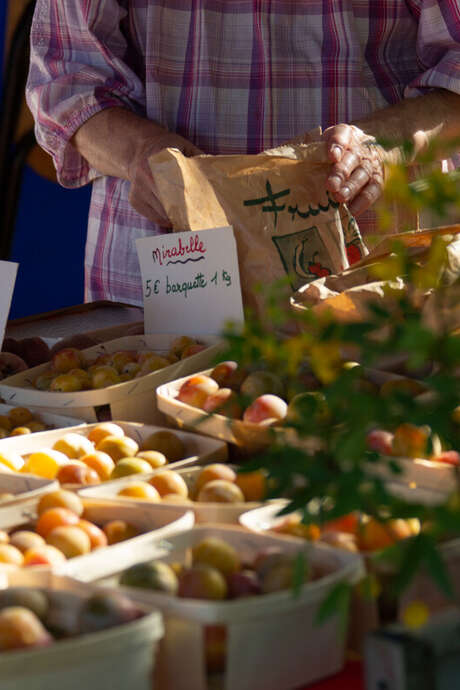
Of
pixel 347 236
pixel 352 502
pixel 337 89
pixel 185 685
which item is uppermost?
pixel 337 89

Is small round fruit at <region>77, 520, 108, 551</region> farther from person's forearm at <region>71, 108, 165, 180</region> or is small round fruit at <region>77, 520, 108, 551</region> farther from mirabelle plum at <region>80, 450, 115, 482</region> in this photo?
person's forearm at <region>71, 108, 165, 180</region>

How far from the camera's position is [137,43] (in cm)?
224

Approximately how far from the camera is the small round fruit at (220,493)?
985 millimetres

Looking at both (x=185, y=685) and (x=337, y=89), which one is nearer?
(x=185, y=685)

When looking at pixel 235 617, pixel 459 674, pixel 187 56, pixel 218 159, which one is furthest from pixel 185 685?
pixel 187 56

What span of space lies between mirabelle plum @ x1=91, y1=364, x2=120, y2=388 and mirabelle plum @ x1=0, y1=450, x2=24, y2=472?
0.96 ft

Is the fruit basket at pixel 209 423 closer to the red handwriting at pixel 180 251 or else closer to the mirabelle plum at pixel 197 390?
the mirabelle plum at pixel 197 390

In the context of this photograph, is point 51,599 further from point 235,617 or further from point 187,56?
point 187,56

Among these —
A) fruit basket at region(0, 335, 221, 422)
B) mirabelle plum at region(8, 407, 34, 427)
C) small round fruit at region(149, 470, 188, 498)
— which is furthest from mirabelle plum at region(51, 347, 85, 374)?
small round fruit at region(149, 470, 188, 498)

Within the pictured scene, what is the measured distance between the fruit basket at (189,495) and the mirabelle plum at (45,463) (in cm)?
13

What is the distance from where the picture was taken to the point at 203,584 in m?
0.73

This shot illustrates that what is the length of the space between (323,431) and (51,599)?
0.27 meters

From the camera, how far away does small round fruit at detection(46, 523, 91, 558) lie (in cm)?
88

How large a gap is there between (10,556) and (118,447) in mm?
370
